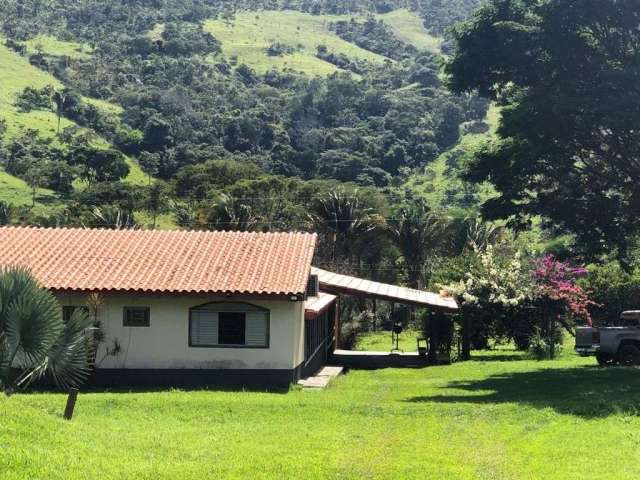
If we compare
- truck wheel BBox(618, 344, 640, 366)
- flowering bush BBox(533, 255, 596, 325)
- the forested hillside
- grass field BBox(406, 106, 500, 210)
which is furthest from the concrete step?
grass field BBox(406, 106, 500, 210)

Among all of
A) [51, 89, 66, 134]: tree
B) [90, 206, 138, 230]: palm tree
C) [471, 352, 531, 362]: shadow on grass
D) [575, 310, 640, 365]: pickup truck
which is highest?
[51, 89, 66, 134]: tree

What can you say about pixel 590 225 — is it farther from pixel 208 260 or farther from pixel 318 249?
pixel 318 249

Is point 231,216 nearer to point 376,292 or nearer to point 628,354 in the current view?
point 376,292

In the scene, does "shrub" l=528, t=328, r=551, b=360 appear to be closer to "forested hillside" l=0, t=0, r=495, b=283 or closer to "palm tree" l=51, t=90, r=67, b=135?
"forested hillside" l=0, t=0, r=495, b=283

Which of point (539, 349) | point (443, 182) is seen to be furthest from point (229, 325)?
point (443, 182)

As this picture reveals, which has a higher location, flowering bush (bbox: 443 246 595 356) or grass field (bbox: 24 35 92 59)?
grass field (bbox: 24 35 92 59)

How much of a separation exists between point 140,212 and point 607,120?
53393 mm

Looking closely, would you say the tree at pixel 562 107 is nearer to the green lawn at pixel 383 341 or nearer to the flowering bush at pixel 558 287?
the flowering bush at pixel 558 287

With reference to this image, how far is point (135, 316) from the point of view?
24453 millimetres

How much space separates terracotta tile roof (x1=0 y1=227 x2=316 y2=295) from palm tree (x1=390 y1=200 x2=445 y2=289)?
31.7 meters

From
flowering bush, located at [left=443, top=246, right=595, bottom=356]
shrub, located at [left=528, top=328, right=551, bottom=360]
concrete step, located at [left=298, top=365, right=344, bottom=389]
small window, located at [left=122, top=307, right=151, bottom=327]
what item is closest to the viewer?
small window, located at [left=122, top=307, right=151, bottom=327]

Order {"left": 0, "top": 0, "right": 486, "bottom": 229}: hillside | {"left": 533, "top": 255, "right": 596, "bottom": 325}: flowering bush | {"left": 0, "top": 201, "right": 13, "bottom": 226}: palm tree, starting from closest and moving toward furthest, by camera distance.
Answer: {"left": 533, "top": 255, "right": 596, "bottom": 325}: flowering bush, {"left": 0, "top": 201, "right": 13, "bottom": 226}: palm tree, {"left": 0, "top": 0, "right": 486, "bottom": 229}: hillside

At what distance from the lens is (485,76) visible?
26.7m

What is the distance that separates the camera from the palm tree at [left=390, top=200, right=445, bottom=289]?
5941 centimetres
